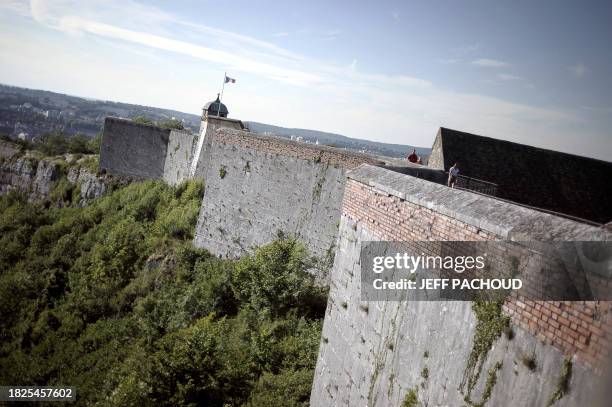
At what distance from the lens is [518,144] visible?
18.7 metres

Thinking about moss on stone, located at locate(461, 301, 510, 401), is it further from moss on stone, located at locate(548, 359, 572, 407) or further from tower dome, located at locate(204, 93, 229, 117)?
tower dome, located at locate(204, 93, 229, 117)

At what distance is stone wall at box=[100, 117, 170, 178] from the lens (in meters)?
26.0

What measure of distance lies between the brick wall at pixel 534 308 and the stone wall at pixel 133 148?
914 inches

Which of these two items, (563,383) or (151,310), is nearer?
(563,383)

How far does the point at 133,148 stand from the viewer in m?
26.4

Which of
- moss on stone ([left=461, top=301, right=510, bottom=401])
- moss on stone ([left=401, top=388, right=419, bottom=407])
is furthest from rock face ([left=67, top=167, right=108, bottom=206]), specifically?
moss on stone ([left=461, top=301, right=510, bottom=401])

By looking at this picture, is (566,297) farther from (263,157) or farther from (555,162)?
(555,162)

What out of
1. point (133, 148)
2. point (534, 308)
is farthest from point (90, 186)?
point (534, 308)

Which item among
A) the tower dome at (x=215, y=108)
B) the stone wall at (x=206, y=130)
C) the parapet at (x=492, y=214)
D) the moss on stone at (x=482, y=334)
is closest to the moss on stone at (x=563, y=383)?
the moss on stone at (x=482, y=334)

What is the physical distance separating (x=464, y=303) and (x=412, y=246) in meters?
1.11

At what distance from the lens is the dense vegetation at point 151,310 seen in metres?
10.2

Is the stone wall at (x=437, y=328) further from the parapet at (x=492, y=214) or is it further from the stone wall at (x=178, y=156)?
the stone wall at (x=178, y=156)

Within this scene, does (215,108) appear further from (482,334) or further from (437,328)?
(482,334)

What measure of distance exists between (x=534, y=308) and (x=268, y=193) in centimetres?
1335
